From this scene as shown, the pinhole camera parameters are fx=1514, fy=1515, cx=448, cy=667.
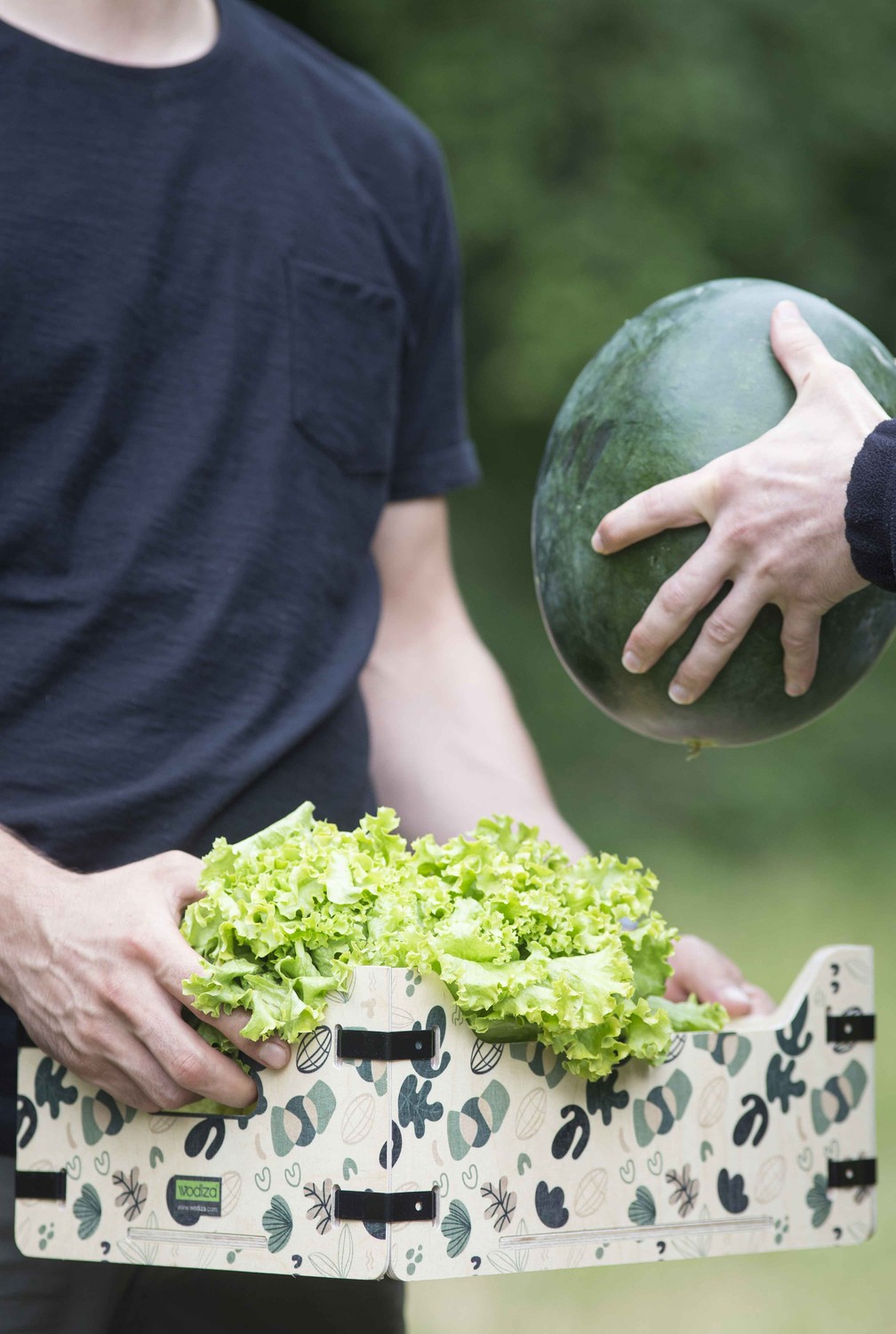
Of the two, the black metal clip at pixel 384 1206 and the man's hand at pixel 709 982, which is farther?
the man's hand at pixel 709 982

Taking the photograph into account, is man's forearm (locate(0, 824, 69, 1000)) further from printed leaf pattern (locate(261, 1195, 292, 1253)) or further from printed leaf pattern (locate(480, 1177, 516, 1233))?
printed leaf pattern (locate(480, 1177, 516, 1233))

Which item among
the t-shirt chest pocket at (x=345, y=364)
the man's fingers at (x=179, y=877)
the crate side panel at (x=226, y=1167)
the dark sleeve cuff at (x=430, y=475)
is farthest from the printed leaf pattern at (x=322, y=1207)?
the dark sleeve cuff at (x=430, y=475)

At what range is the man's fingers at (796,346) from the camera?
1.89 metres

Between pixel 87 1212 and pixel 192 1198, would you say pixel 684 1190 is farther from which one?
pixel 87 1212

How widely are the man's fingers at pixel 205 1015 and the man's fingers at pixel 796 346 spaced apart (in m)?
1.01

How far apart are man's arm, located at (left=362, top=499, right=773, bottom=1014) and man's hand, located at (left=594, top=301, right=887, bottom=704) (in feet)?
1.77

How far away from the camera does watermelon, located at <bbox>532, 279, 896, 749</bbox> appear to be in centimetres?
193

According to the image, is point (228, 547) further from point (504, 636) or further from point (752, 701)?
point (504, 636)

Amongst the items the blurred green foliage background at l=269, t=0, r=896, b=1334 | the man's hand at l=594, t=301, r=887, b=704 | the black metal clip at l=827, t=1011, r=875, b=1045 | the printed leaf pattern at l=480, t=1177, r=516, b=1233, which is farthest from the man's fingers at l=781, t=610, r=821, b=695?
the blurred green foliage background at l=269, t=0, r=896, b=1334

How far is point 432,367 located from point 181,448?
0.71m

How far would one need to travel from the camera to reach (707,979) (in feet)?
7.25

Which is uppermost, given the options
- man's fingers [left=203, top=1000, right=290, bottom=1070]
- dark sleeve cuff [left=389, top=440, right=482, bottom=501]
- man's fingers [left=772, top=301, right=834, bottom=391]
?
man's fingers [left=772, top=301, right=834, bottom=391]

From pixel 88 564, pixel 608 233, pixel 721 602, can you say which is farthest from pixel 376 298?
pixel 608 233

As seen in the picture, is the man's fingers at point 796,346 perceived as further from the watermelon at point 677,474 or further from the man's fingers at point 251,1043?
the man's fingers at point 251,1043
